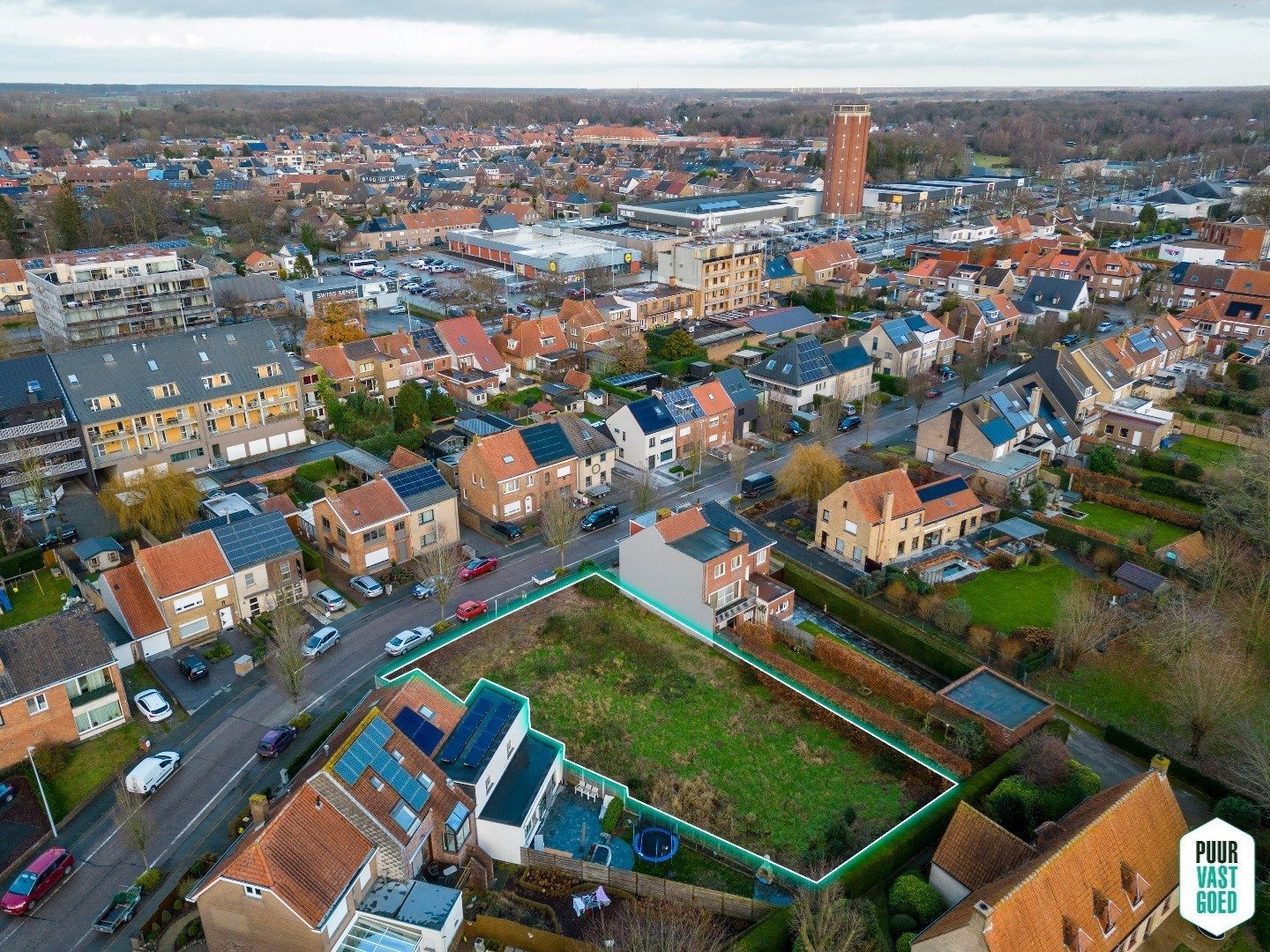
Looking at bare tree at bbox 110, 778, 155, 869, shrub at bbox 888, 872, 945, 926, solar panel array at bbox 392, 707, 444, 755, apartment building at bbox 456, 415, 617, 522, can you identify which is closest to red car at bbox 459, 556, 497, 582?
apartment building at bbox 456, 415, 617, 522

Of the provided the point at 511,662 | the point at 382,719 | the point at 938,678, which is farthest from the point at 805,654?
the point at 382,719

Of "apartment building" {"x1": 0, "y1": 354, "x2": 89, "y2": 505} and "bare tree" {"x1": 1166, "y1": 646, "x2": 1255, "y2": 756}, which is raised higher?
"apartment building" {"x1": 0, "y1": 354, "x2": 89, "y2": 505}

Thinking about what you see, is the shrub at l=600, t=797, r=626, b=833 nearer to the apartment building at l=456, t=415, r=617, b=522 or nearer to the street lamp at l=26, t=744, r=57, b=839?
the street lamp at l=26, t=744, r=57, b=839

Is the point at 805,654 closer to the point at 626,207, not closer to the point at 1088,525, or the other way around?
the point at 1088,525

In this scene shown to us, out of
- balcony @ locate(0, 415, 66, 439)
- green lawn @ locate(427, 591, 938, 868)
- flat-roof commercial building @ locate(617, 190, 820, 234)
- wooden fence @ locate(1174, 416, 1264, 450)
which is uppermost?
flat-roof commercial building @ locate(617, 190, 820, 234)

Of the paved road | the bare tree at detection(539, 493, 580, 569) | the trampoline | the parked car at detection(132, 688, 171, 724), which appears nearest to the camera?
the paved road
